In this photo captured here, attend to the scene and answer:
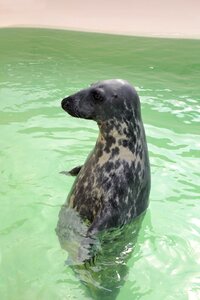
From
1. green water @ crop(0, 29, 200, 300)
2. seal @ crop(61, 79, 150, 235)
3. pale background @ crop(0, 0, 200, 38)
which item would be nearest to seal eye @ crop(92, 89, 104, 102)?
seal @ crop(61, 79, 150, 235)

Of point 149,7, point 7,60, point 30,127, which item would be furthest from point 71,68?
point 149,7

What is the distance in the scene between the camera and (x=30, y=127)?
209 inches

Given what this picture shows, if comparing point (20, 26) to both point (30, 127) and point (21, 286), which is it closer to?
point (30, 127)

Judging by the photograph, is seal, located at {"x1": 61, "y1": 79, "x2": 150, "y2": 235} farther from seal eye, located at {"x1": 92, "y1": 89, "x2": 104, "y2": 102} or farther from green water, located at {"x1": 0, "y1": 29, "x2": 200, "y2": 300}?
green water, located at {"x1": 0, "y1": 29, "x2": 200, "y2": 300}

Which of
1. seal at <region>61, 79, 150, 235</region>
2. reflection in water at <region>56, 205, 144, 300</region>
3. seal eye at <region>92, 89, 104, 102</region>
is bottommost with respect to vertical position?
reflection in water at <region>56, 205, 144, 300</region>

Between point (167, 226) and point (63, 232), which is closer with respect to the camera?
point (63, 232)

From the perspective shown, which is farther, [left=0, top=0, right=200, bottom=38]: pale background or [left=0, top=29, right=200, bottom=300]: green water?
[left=0, top=0, right=200, bottom=38]: pale background

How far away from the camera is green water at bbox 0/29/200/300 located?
325 centimetres

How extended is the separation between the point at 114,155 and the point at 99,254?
0.59 m

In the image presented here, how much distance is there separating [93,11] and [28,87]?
194 inches

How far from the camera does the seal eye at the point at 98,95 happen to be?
301 centimetres

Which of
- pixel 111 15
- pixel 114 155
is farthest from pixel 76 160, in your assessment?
pixel 111 15

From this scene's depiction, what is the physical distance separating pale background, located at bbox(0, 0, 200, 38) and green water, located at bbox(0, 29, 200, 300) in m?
1.56

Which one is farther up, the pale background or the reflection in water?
the pale background
